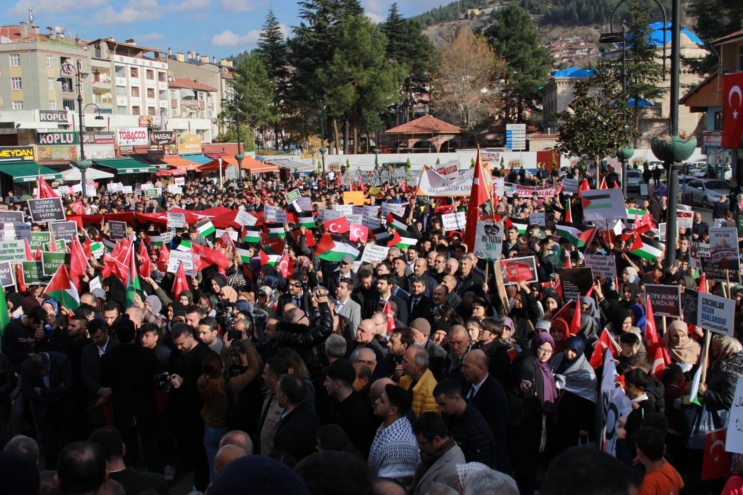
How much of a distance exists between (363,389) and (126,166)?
43906 mm

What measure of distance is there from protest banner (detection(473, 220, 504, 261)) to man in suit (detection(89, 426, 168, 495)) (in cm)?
704

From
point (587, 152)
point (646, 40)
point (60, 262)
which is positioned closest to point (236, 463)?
point (60, 262)

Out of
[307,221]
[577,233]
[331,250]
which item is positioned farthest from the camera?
[307,221]

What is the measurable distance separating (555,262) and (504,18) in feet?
226

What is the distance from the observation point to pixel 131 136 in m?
50.7

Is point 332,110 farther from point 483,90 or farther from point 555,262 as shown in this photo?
point 555,262

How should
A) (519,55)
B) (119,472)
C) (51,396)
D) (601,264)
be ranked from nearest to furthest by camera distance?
(119,472) → (51,396) → (601,264) → (519,55)

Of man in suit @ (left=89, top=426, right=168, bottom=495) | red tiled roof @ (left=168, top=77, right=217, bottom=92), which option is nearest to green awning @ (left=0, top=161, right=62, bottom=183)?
Result: man in suit @ (left=89, top=426, right=168, bottom=495)

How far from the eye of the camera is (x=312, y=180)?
136ft

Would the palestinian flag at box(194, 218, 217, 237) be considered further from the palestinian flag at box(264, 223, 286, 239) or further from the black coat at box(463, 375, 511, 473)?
the black coat at box(463, 375, 511, 473)

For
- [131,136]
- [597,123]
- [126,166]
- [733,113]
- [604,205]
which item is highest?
[131,136]

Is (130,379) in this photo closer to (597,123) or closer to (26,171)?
(597,123)

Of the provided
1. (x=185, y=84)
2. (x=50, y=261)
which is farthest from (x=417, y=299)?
(x=185, y=84)

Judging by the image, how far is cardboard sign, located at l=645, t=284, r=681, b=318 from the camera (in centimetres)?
769
